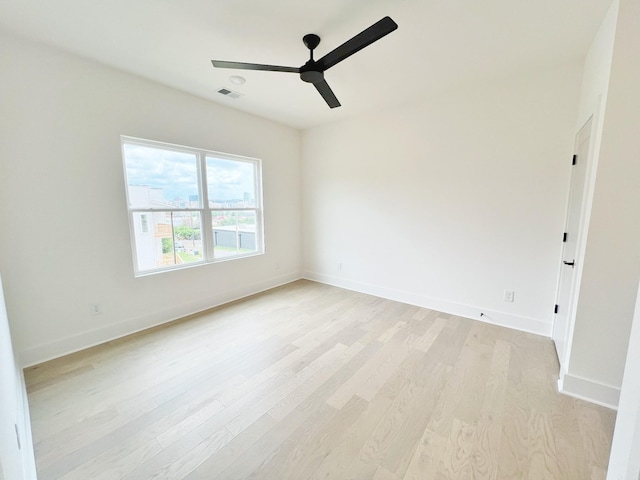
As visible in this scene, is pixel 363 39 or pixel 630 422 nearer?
pixel 630 422

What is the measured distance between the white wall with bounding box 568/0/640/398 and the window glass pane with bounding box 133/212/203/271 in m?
3.78

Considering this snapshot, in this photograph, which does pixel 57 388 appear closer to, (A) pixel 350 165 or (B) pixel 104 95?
(B) pixel 104 95

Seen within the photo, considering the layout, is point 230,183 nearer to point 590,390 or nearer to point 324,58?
point 324,58

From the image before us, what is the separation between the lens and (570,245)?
235 cm

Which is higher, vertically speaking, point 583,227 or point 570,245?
point 583,227

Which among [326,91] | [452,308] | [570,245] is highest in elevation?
[326,91]

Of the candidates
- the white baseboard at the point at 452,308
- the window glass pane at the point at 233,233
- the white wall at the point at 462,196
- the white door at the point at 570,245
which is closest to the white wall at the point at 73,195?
the window glass pane at the point at 233,233

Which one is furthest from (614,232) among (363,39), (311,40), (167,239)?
(167,239)

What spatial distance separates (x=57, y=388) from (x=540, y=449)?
10.7 feet

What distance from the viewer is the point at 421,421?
1.70 meters

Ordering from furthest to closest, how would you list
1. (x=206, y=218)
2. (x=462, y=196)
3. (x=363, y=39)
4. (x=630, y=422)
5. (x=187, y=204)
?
1. (x=206, y=218)
2. (x=187, y=204)
3. (x=462, y=196)
4. (x=363, y=39)
5. (x=630, y=422)

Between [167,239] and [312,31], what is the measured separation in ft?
8.62

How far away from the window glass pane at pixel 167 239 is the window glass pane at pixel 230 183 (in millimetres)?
401

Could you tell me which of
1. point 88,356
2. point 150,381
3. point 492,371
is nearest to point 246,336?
point 150,381
